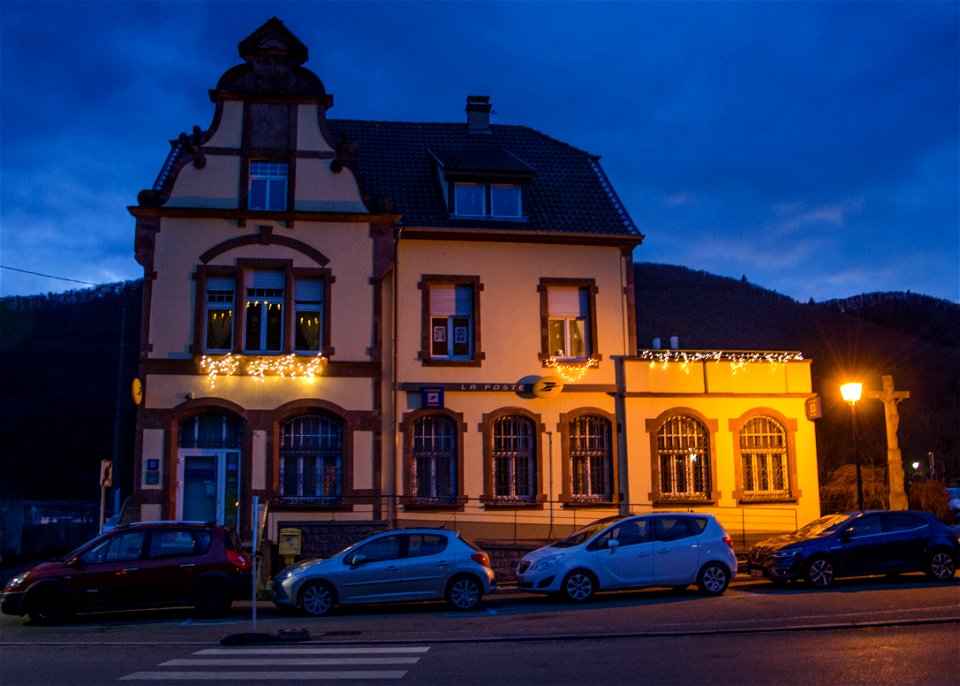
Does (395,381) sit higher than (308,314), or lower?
lower

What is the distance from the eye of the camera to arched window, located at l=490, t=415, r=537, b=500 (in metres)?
23.0

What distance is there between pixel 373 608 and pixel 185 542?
11.1 feet

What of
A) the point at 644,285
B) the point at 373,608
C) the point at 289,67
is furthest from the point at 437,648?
the point at 644,285

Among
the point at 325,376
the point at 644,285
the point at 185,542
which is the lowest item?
the point at 185,542

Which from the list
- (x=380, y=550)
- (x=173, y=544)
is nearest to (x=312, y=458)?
(x=173, y=544)

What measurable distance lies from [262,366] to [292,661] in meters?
12.0

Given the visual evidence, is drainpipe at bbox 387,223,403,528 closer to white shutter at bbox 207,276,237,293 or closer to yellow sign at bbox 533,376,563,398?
yellow sign at bbox 533,376,563,398

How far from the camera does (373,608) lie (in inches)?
639

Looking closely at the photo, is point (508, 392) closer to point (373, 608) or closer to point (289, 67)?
point (373, 608)

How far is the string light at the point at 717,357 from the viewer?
78.0ft

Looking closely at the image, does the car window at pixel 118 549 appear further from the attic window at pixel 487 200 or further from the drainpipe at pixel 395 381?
the attic window at pixel 487 200

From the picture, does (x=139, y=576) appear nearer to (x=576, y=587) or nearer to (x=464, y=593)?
(x=464, y=593)

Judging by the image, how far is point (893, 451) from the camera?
2248cm

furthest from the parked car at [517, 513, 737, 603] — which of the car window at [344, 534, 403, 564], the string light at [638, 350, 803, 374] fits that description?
the string light at [638, 350, 803, 374]
